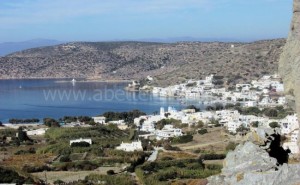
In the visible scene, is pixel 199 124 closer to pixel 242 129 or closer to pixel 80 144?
pixel 242 129

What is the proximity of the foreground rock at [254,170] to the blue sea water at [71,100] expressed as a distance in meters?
40.7

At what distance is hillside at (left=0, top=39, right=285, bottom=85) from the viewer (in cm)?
6606

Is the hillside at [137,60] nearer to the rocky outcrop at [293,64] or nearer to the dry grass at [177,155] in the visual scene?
the dry grass at [177,155]

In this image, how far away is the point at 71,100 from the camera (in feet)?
197

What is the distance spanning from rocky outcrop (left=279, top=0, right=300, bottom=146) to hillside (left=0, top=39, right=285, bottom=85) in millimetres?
58743

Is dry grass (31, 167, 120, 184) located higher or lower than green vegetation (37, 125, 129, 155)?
higher

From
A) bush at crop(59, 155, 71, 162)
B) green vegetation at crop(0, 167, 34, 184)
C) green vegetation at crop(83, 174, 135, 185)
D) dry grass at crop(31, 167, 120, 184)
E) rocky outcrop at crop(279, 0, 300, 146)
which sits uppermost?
rocky outcrop at crop(279, 0, 300, 146)

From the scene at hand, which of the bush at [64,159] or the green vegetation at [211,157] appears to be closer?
the green vegetation at [211,157]

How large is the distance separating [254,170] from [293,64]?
0.84 metres

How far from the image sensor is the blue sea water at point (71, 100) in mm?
48500

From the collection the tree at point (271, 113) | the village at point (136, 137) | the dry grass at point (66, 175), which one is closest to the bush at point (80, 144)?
the village at point (136, 137)

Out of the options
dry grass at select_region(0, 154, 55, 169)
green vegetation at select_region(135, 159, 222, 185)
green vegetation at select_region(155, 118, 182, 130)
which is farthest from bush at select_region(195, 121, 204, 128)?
green vegetation at select_region(135, 159, 222, 185)

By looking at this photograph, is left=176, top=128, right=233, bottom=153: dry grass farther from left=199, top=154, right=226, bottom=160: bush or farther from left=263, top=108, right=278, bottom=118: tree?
left=263, top=108, right=278, bottom=118: tree

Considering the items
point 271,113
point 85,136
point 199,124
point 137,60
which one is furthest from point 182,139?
point 137,60
